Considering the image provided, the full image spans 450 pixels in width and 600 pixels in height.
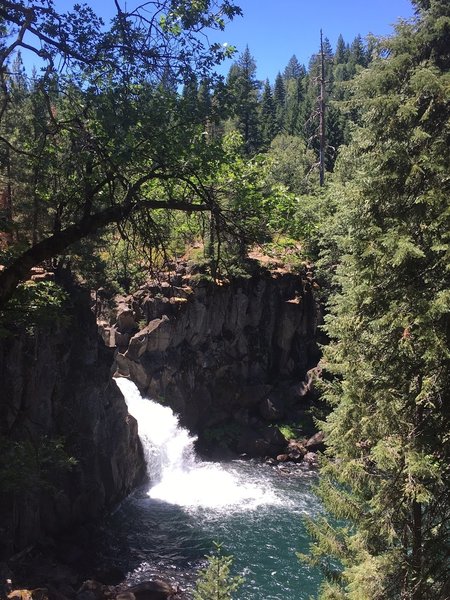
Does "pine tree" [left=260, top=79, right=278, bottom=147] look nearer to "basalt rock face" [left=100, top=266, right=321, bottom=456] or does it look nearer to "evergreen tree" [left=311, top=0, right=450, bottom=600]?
"basalt rock face" [left=100, top=266, right=321, bottom=456]

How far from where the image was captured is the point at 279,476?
26.8 meters

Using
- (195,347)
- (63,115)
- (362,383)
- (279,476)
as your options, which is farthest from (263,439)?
(63,115)

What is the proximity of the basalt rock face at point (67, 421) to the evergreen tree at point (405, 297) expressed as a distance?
9.89 meters

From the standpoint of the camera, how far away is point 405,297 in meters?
8.71

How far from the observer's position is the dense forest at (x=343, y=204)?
6.01 m

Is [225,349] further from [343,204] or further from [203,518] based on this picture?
[343,204]

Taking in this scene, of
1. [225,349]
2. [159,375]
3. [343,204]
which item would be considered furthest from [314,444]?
[343,204]

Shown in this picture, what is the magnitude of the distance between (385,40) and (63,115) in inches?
256

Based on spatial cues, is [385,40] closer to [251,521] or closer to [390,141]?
[390,141]

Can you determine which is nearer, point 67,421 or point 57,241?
point 57,241

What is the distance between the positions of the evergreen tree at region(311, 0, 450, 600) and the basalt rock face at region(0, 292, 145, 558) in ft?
32.5

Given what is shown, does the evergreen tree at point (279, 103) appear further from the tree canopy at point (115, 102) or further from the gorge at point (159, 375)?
the tree canopy at point (115, 102)

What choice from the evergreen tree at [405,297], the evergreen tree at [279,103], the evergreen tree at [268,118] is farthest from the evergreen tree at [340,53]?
the evergreen tree at [405,297]

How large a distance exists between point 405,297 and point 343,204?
2.67 meters
